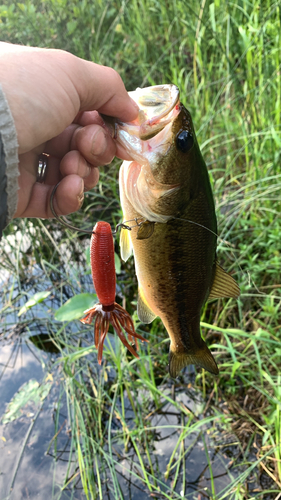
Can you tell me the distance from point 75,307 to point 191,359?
94 cm

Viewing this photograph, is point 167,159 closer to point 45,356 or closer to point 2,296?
point 45,356

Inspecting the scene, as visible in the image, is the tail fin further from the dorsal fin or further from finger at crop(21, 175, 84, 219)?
finger at crop(21, 175, 84, 219)

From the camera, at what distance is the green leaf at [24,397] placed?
253 cm

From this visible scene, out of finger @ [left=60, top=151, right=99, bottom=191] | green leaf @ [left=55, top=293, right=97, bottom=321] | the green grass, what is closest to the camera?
finger @ [left=60, top=151, right=99, bottom=191]

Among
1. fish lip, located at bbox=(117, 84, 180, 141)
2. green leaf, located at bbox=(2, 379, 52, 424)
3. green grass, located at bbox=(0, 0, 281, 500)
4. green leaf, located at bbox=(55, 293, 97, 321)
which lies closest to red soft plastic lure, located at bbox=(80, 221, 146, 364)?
fish lip, located at bbox=(117, 84, 180, 141)

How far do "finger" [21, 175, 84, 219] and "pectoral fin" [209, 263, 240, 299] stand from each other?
2.02 feet

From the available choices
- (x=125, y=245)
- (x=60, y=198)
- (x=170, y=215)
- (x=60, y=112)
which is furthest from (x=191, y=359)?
(x=60, y=112)

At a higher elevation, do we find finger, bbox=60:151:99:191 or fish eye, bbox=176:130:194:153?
fish eye, bbox=176:130:194:153

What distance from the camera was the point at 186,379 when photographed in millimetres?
2646

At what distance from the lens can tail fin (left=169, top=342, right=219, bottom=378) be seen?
1695mm

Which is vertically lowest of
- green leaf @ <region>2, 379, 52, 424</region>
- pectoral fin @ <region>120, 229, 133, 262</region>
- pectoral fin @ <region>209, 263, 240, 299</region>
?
green leaf @ <region>2, 379, 52, 424</region>

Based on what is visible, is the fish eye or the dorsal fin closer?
the fish eye

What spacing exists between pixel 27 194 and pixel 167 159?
0.60m

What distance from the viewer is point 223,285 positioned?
158 cm
